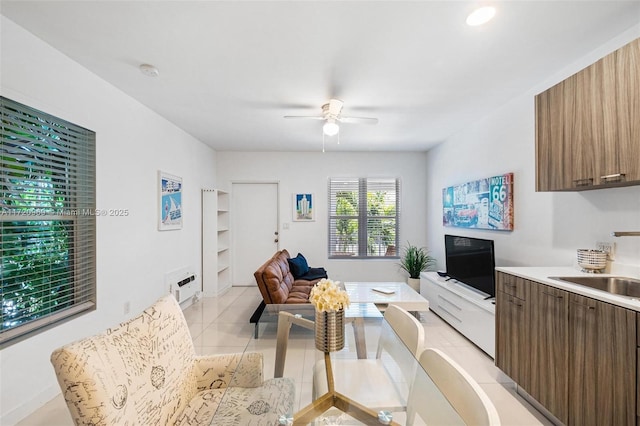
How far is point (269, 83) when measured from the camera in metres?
2.52

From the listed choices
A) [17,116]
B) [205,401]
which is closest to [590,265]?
[205,401]

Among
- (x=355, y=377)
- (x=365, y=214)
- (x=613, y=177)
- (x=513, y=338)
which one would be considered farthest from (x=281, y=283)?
(x=613, y=177)

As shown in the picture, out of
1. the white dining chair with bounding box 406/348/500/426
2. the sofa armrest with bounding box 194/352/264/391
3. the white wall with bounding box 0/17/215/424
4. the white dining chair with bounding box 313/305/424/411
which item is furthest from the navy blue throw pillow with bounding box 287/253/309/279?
the white dining chair with bounding box 406/348/500/426

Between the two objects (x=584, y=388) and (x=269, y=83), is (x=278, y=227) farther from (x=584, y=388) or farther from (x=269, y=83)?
(x=584, y=388)

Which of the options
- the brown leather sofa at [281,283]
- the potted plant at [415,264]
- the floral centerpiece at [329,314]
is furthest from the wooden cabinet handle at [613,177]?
the potted plant at [415,264]

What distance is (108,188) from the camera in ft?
8.30

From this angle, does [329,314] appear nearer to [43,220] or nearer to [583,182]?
[583,182]

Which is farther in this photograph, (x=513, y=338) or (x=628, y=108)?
(x=513, y=338)

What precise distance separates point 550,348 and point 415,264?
293 centimetres

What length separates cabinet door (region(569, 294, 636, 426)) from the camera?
1.32 m

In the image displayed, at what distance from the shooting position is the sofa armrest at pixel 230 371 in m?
1.44

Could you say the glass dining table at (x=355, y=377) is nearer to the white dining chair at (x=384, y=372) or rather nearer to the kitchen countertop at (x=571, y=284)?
the white dining chair at (x=384, y=372)

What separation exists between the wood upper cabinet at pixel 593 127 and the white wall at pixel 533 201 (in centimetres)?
34

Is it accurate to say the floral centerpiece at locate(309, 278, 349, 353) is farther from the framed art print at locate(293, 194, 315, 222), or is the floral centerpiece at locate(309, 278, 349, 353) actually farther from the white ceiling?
the framed art print at locate(293, 194, 315, 222)
